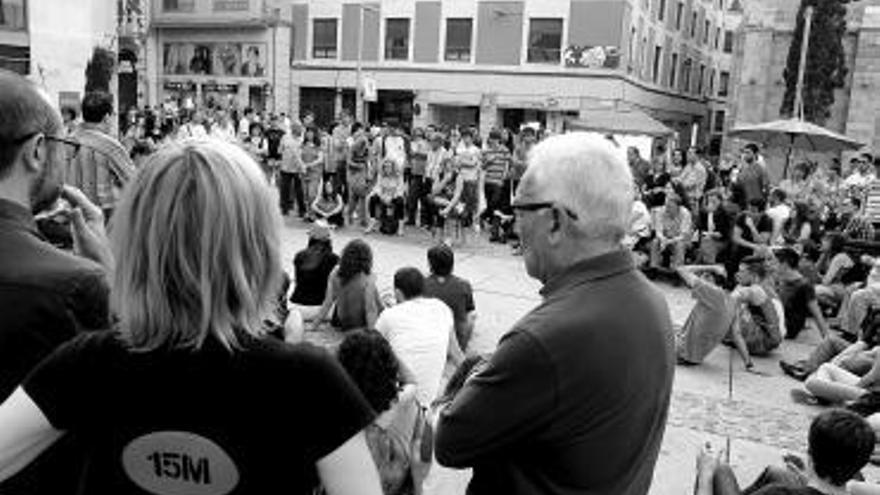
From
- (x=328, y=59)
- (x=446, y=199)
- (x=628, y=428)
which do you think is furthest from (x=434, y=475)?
(x=328, y=59)

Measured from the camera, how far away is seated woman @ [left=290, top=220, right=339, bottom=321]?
24.4 ft

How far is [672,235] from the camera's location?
10680mm

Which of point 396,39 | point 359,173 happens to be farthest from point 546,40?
point 359,173

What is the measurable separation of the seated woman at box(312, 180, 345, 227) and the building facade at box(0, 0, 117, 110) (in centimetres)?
1376

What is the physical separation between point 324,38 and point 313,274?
33.2 metres

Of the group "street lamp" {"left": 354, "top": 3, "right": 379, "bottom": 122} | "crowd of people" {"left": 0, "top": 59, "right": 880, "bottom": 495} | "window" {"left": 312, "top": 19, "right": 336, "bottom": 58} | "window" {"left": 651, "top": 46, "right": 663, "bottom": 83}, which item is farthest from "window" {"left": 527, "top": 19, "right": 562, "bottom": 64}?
"crowd of people" {"left": 0, "top": 59, "right": 880, "bottom": 495}

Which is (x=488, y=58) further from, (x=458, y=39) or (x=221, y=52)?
(x=221, y=52)

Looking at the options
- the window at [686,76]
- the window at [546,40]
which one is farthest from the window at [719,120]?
the window at [546,40]

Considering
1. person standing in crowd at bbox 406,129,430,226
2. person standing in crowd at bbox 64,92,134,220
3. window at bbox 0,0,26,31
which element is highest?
window at bbox 0,0,26,31

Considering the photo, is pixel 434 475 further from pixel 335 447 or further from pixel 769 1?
pixel 769 1

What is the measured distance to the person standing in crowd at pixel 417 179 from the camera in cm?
1297

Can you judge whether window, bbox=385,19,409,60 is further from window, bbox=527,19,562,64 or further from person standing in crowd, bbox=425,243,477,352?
person standing in crowd, bbox=425,243,477,352

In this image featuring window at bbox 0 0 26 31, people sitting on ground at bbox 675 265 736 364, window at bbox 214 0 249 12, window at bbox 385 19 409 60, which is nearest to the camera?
people sitting on ground at bbox 675 265 736 364

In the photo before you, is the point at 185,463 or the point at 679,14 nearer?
the point at 185,463
